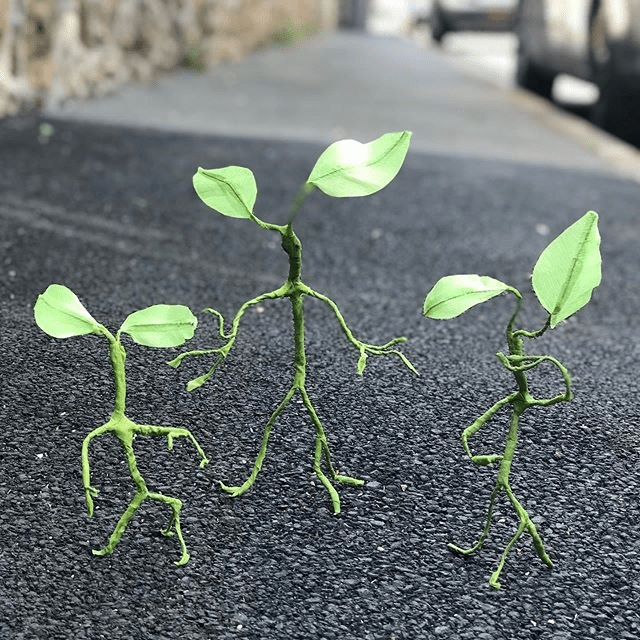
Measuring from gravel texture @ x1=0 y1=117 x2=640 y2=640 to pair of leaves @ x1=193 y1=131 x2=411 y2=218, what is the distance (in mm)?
432

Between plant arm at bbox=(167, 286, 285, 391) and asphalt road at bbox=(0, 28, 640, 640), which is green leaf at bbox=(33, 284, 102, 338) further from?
asphalt road at bbox=(0, 28, 640, 640)

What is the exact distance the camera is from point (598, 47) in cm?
509

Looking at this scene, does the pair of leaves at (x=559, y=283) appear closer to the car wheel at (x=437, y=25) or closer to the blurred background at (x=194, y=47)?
the blurred background at (x=194, y=47)

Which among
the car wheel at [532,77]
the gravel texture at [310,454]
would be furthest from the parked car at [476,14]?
the gravel texture at [310,454]

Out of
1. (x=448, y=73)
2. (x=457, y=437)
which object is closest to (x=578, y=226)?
(x=457, y=437)

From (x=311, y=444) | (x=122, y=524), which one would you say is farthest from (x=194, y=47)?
(x=122, y=524)

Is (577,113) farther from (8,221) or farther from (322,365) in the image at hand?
(322,365)

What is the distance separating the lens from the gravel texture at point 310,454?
3.43ft

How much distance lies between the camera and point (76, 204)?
287 centimetres

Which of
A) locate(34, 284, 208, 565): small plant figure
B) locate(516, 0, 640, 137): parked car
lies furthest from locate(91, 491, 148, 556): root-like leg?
locate(516, 0, 640, 137): parked car

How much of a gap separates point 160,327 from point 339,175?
26 cm

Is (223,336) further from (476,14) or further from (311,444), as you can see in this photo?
(476,14)

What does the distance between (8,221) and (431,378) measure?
1451mm

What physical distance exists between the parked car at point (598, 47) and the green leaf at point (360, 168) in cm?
393
